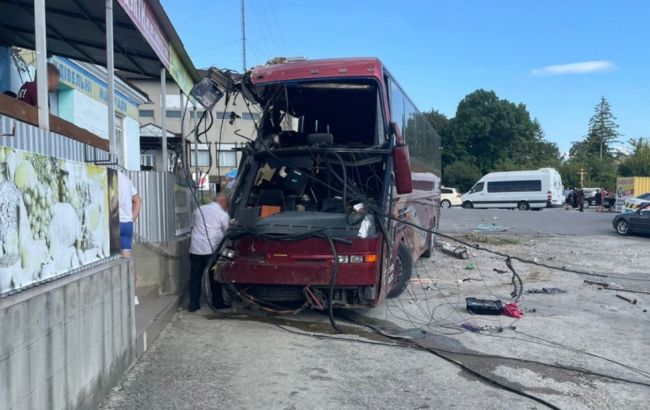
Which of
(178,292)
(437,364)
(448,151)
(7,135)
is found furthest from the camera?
(448,151)

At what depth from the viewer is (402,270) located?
8625 mm

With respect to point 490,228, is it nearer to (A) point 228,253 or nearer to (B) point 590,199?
(A) point 228,253

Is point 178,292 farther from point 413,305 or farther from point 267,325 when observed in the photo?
point 413,305

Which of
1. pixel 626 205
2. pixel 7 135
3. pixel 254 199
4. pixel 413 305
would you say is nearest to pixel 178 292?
pixel 254 199

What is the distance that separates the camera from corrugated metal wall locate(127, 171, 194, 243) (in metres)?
8.00

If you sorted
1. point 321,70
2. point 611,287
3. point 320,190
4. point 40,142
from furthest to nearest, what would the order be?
point 611,287, point 320,190, point 321,70, point 40,142

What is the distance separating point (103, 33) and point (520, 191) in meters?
→ 34.5

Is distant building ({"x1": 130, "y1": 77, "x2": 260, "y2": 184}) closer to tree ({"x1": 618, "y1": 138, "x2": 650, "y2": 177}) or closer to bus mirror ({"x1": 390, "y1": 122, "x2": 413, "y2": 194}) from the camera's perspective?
bus mirror ({"x1": 390, "y1": 122, "x2": 413, "y2": 194})

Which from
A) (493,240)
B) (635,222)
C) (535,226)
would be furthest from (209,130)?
(535,226)

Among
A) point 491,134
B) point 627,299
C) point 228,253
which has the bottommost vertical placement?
A: point 627,299

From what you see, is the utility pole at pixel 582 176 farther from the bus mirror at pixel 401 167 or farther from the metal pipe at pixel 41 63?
the metal pipe at pixel 41 63

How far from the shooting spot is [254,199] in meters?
8.06

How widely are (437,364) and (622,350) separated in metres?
2.23

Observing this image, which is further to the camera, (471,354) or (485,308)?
(485,308)
